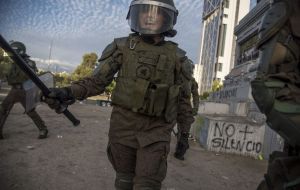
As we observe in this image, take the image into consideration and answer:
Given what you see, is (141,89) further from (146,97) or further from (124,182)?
(124,182)

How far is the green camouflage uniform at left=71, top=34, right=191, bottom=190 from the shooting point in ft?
10.4

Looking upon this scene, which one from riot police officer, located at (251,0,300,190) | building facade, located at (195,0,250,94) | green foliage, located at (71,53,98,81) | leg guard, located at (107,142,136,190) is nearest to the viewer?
riot police officer, located at (251,0,300,190)

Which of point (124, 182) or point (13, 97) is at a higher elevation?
point (13, 97)

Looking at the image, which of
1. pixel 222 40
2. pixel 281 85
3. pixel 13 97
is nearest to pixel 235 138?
pixel 13 97

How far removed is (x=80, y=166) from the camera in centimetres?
571

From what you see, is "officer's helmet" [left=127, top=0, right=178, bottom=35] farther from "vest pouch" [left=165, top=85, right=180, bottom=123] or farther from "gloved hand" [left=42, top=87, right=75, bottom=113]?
"gloved hand" [left=42, top=87, right=75, bottom=113]

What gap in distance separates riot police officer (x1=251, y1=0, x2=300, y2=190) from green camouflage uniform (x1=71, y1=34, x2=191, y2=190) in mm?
797

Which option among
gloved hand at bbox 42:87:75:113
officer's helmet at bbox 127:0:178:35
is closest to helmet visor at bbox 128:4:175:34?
officer's helmet at bbox 127:0:178:35

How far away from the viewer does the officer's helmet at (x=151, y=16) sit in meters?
3.30

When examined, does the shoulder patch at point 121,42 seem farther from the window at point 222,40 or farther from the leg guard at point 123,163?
the window at point 222,40

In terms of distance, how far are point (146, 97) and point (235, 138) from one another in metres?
6.03

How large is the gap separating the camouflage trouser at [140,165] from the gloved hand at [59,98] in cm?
55

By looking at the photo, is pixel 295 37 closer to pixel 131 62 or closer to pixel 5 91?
pixel 131 62

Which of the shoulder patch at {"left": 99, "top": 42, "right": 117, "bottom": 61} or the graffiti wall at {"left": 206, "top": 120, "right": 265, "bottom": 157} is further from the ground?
the shoulder patch at {"left": 99, "top": 42, "right": 117, "bottom": 61}
